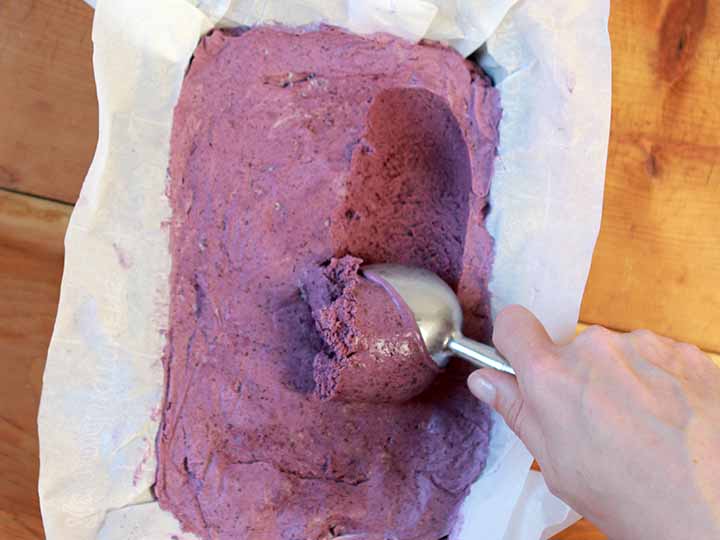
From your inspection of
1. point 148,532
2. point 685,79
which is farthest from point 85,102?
point 685,79

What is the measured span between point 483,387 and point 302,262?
31cm

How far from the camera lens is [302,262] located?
2.94 ft

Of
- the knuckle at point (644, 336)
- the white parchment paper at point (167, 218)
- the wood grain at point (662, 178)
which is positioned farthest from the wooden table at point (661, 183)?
the knuckle at point (644, 336)

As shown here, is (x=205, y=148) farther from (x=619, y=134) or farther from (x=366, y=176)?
(x=619, y=134)

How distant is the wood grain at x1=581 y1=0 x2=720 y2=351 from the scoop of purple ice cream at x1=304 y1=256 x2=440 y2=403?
36cm

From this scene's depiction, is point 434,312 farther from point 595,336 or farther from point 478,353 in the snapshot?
point 595,336

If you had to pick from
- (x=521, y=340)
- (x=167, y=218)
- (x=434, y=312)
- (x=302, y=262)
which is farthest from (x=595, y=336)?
(x=167, y=218)

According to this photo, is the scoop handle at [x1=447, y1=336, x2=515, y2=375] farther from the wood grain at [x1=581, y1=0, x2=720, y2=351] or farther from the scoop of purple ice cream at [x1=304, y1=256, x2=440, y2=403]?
the wood grain at [x1=581, y1=0, x2=720, y2=351]

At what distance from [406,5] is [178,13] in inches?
12.7

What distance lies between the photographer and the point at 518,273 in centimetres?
92

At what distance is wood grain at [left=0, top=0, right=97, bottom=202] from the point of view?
→ 3.00ft

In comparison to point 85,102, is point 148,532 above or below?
below

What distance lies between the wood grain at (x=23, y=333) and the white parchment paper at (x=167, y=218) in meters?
0.13

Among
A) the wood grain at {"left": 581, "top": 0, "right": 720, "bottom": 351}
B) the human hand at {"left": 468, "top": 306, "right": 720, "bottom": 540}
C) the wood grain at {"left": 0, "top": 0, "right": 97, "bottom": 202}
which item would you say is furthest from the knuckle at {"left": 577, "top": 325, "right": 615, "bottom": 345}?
the wood grain at {"left": 0, "top": 0, "right": 97, "bottom": 202}
